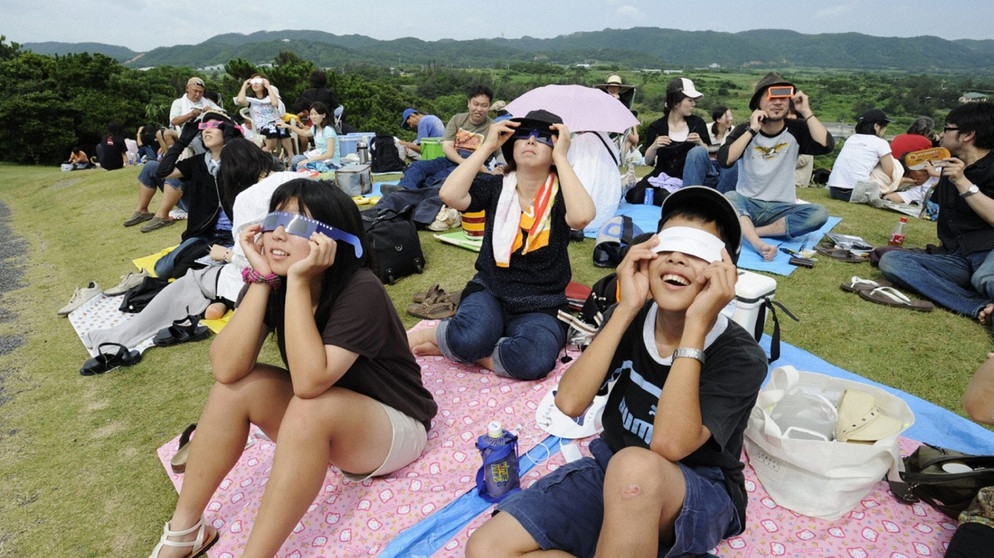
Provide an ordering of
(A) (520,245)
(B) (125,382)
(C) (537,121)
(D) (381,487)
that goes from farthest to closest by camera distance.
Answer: (B) (125,382), (A) (520,245), (C) (537,121), (D) (381,487)

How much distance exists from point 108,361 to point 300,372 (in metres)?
3.11

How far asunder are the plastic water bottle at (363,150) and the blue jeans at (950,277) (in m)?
9.05

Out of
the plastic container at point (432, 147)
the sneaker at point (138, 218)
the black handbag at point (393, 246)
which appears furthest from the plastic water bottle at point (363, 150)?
the black handbag at point (393, 246)

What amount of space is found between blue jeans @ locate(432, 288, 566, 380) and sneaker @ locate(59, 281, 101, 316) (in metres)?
4.24

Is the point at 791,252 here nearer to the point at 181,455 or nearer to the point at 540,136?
the point at 540,136

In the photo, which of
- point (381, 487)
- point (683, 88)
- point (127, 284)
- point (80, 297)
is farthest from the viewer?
point (683, 88)

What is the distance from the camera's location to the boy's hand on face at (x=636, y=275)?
1929mm

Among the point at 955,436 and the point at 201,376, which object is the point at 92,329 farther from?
the point at 955,436

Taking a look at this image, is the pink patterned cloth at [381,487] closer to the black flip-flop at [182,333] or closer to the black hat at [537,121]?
the black flip-flop at [182,333]

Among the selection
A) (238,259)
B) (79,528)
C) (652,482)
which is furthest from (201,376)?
(652,482)

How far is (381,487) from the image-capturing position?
8.83 ft

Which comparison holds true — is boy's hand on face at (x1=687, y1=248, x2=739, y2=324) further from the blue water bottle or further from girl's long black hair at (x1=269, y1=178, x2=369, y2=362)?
girl's long black hair at (x1=269, y1=178, x2=369, y2=362)

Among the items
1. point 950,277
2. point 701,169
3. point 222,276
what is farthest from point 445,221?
point 950,277

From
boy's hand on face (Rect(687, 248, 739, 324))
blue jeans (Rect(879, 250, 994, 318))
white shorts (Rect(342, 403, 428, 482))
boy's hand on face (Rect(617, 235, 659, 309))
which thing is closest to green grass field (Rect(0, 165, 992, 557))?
blue jeans (Rect(879, 250, 994, 318))
